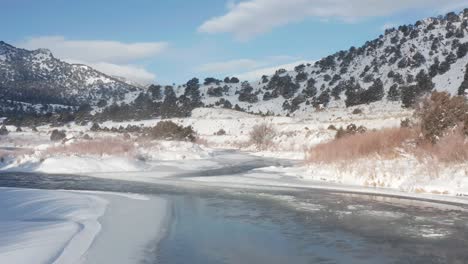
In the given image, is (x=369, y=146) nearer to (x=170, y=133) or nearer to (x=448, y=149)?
(x=448, y=149)

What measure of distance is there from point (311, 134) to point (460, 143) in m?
34.6

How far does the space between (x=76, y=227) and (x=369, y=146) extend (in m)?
18.3

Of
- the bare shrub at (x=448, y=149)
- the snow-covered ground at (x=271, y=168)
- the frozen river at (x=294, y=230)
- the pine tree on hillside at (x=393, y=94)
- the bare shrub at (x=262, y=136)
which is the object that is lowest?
the frozen river at (x=294, y=230)

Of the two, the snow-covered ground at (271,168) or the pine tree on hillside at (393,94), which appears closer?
the snow-covered ground at (271,168)

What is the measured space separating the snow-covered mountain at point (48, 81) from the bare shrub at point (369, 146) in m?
99.4

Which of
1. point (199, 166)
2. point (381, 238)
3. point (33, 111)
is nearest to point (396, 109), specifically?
point (199, 166)

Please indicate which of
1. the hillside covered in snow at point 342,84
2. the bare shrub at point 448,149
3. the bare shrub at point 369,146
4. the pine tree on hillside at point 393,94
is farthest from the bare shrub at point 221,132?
the bare shrub at point 448,149

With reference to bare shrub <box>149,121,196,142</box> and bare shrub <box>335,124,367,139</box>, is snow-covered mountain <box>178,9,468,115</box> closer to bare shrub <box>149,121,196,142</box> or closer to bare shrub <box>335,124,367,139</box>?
bare shrub <box>149,121,196,142</box>

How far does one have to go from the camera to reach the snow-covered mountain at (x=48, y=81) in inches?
5522

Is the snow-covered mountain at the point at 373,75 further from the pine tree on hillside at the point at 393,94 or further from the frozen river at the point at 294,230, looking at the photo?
the frozen river at the point at 294,230

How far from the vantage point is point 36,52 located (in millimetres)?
181625

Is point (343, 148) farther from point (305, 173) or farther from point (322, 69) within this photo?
point (322, 69)

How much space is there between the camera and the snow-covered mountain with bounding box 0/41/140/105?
5522 inches

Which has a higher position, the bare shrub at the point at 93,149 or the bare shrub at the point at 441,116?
the bare shrub at the point at 441,116
